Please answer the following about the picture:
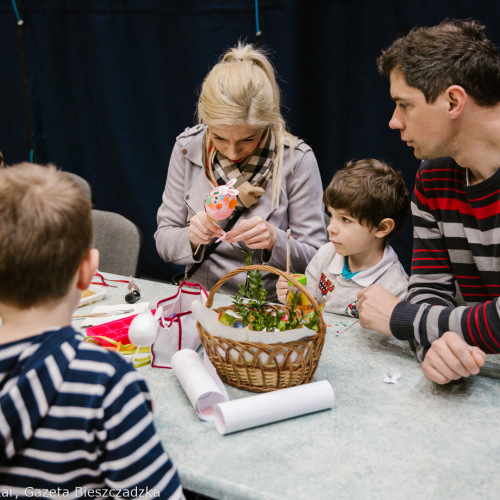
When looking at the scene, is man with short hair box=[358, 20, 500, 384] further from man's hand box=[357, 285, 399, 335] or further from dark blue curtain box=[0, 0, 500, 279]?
dark blue curtain box=[0, 0, 500, 279]

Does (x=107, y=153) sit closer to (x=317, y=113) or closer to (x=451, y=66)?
(x=317, y=113)

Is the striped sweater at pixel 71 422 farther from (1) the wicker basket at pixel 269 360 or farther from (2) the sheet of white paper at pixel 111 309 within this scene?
(2) the sheet of white paper at pixel 111 309

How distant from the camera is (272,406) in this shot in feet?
4.12

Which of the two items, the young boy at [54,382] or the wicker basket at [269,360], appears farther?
the wicker basket at [269,360]

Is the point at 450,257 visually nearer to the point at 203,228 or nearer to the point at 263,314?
the point at 263,314

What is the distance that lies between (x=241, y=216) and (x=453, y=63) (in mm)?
1086

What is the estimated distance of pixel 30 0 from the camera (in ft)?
15.0

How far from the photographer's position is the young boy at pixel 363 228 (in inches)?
78.9

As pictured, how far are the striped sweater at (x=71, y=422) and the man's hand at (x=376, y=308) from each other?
826mm

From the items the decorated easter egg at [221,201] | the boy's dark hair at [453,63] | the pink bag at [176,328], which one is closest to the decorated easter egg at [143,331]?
the pink bag at [176,328]

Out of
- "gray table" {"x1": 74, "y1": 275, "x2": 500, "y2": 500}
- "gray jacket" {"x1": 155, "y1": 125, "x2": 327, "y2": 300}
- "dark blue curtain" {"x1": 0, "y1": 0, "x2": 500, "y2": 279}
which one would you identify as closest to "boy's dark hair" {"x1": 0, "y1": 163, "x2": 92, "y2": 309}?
"gray table" {"x1": 74, "y1": 275, "x2": 500, "y2": 500}

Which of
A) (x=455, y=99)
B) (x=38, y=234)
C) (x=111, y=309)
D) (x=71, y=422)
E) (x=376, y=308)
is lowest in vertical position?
(x=111, y=309)

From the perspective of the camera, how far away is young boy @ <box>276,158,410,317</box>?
200 centimetres

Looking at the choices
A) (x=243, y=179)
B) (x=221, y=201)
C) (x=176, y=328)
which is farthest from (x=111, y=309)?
(x=243, y=179)
